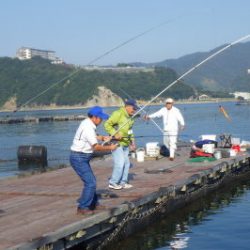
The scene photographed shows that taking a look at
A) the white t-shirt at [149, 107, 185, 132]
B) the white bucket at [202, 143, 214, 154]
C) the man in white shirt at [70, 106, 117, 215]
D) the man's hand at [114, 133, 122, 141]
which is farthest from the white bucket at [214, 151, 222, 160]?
the man in white shirt at [70, 106, 117, 215]

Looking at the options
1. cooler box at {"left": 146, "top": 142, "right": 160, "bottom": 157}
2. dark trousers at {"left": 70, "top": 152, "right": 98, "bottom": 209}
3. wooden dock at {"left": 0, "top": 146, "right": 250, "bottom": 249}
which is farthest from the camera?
cooler box at {"left": 146, "top": 142, "right": 160, "bottom": 157}

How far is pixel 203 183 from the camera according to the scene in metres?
15.0

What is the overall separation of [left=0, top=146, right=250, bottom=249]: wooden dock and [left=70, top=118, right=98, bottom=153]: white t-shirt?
3.68 feet

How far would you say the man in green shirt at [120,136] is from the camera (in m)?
12.1

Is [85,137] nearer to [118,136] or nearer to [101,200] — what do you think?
[101,200]

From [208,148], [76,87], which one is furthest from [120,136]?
[76,87]

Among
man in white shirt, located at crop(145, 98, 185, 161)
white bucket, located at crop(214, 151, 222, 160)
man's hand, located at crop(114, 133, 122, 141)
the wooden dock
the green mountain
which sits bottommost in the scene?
the wooden dock

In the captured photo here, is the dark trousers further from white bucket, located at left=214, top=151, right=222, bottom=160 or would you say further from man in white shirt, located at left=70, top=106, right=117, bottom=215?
white bucket, located at left=214, top=151, right=222, bottom=160

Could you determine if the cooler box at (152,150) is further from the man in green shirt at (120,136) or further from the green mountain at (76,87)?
the green mountain at (76,87)

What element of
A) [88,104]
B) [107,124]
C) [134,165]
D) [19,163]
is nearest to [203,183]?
[134,165]

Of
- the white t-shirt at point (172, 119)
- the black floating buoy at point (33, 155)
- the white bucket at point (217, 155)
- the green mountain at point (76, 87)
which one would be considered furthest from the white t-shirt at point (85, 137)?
the green mountain at point (76, 87)

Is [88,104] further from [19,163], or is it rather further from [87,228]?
[87,228]

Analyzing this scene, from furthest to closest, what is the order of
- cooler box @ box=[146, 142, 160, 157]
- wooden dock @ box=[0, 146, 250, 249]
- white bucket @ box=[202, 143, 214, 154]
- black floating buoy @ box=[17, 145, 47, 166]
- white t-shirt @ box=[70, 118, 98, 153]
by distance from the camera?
1. black floating buoy @ box=[17, 145, 47, 166]
2. cooler box @ box=[146, 142, 160, 157]
3. white bucket @ box=[202, 143, 214, 154]
4. white t-shirt @ box=[70, 118, 98, 153]
5. wooden dock @ box=[0, 146, 250, 249]

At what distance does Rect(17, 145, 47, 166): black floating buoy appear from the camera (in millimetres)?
25984
